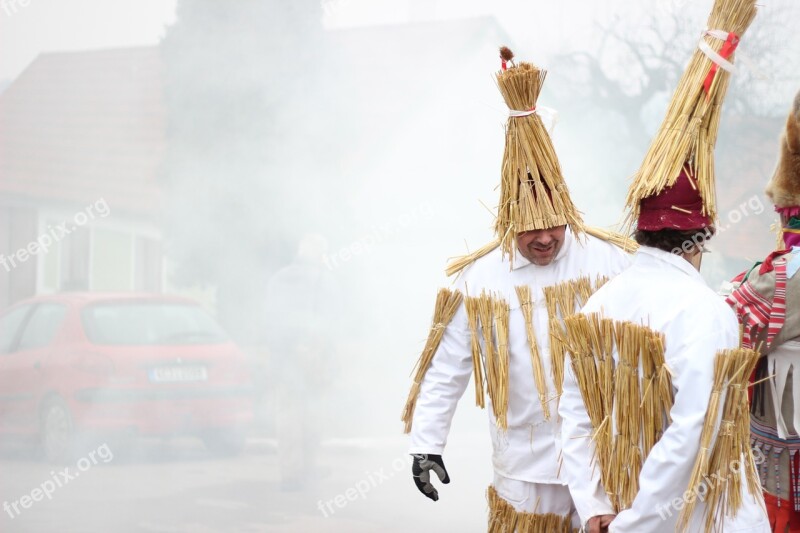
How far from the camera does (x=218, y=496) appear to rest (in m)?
5.11

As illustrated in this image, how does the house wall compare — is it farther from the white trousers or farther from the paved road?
the white trousers

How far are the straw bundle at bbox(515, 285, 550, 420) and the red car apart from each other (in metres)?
2.68

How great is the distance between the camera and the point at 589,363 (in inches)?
90.7

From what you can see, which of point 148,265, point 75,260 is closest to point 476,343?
point 148,265

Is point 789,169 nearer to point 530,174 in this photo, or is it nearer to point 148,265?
point 530,174

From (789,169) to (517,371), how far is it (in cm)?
107

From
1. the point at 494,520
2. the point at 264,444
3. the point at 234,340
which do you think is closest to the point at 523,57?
the point at 234,340

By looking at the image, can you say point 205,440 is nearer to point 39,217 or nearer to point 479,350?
point 39,217

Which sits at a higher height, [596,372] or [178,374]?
[178,374]

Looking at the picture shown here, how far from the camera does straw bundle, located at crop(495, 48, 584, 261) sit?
281 centimetres

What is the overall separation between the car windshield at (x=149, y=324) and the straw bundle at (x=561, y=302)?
276cm

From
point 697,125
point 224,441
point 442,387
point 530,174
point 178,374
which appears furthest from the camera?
point 224,441

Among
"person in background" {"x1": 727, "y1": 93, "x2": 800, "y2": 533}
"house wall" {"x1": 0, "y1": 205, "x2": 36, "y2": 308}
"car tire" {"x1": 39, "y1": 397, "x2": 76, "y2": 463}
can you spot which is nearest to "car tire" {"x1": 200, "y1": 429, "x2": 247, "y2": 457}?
"car tire" {"x1": 39, "y1": 397, "x2": 76, "y2": 463}

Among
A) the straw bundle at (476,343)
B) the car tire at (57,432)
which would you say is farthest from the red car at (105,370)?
the straw bundle at (476,343)
